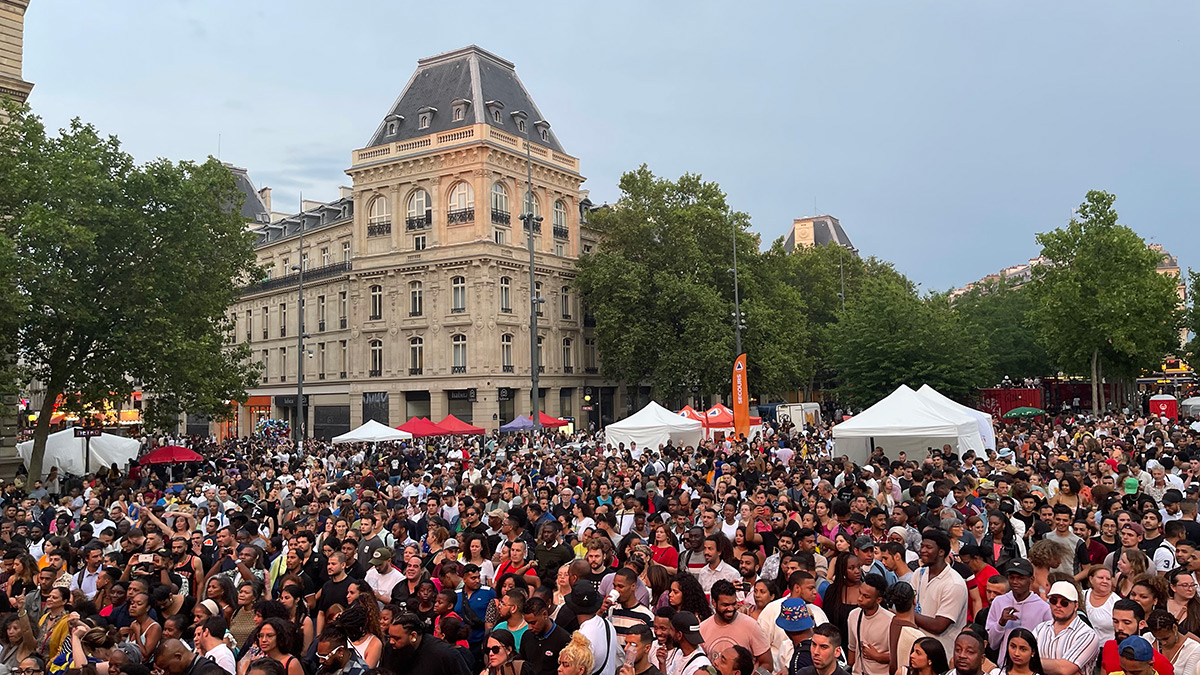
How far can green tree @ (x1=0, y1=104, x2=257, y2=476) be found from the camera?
23.5m

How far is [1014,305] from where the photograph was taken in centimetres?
6456

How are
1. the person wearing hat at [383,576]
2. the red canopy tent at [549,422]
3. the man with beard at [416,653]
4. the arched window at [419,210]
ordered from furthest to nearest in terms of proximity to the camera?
1. the arched window at [419,210]
2. the red canopy tent at [549,422]
3. the person wearing hat at [383,576]
4. the man with beard at [416,653]

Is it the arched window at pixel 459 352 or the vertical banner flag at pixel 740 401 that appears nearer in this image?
the vertical banner flag at pixel 740 401

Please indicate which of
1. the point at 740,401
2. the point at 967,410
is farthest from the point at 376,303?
the point at 967,410

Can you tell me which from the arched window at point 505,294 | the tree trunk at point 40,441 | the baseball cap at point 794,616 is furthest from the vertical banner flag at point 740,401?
the arched window at point 505,294

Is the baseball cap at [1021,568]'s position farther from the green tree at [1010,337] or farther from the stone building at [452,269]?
the green tree at [1010,337]

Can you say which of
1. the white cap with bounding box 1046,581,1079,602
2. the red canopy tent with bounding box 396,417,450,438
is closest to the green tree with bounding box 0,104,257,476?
the red canopy tent with bounding box 396,417,450,438

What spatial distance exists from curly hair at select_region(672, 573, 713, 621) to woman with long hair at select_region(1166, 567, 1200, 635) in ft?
10.5

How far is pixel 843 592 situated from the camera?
7328 millimetres

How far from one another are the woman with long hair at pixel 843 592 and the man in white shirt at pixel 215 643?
451cm

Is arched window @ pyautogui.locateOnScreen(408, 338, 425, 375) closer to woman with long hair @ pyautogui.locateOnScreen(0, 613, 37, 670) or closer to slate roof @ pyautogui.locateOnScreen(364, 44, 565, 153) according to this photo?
slate roof @ pyautogui.locateOnScreen(364, 44, 565, 153)

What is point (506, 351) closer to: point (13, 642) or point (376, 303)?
point (376, 303)

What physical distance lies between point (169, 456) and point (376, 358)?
2578 cm

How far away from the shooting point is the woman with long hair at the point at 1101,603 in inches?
261
